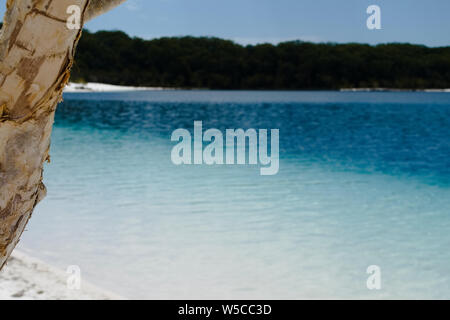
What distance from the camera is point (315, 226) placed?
698cm

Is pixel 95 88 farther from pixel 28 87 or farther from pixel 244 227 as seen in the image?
pixel 28 87

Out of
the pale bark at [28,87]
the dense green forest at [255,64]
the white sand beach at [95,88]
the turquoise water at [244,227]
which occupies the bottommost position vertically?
the turquoise water at [244,227]

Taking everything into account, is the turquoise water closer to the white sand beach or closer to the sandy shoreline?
the sandy shoreline

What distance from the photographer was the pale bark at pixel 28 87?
2.97 feet

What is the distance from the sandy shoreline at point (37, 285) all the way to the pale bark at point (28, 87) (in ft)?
9.18

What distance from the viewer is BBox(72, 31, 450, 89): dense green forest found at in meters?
61.3

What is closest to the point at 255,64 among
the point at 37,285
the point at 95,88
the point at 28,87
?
the point at 95,88

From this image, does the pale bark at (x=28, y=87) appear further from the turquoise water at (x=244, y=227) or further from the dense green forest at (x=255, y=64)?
the dense green forest at (x=255, y=64)

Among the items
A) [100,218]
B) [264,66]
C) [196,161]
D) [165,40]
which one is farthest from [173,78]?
[100,218]

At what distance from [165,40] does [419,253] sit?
7396cm

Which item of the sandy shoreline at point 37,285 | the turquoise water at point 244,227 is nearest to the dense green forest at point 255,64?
the turquoise water at point 244,227

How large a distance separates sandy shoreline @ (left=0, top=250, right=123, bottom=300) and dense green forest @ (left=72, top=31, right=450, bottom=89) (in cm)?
5718

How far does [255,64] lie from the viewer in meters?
77.2

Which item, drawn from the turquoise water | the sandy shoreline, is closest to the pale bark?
the sandy shoreline
